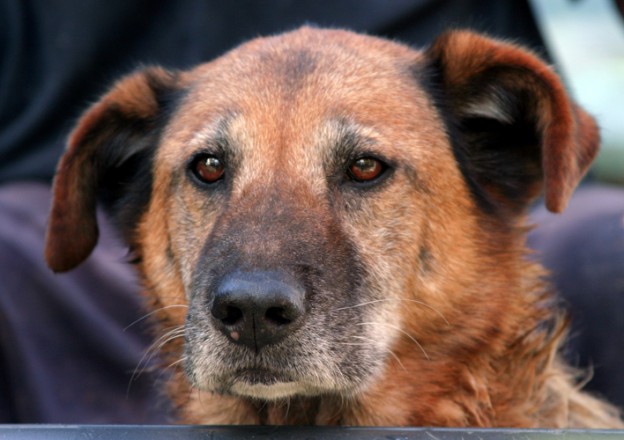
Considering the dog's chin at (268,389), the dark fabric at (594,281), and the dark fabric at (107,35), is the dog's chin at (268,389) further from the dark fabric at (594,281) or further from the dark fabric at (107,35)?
the dark fabric at (107,35)

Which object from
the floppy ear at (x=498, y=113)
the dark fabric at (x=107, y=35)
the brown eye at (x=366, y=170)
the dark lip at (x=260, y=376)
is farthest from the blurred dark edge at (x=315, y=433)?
the dark fabric at (x=107, y=35)

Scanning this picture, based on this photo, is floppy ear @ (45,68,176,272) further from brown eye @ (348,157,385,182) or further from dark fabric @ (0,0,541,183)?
dark fabric @ (0,0,541,183)

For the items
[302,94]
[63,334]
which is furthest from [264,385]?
[63,334]

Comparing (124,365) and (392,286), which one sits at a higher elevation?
(392,286)

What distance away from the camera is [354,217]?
8.24 ft

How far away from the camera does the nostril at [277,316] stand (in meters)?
2.09

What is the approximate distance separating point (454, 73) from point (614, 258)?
3.34 ft

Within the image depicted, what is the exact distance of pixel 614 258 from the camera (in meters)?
3.29

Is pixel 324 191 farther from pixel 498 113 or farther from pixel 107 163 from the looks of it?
pixel 107 163

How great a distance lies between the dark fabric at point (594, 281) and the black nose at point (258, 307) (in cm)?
148

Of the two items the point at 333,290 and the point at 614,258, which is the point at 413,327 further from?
the point at 614,258

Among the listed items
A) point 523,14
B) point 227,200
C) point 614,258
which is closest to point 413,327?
point 227,200

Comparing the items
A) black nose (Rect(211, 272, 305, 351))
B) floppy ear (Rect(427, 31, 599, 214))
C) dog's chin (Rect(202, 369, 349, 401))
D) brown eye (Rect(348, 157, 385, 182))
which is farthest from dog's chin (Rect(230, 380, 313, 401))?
floppy ear (Rect(427, 31, 599, 214))

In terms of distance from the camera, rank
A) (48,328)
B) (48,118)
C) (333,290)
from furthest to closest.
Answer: (48,118)
(48,328)
(333,290)
